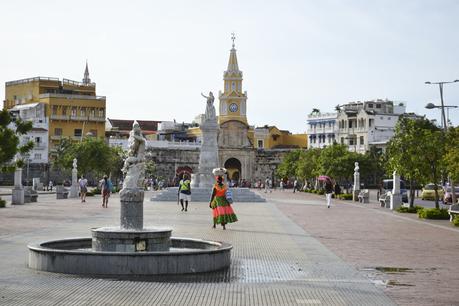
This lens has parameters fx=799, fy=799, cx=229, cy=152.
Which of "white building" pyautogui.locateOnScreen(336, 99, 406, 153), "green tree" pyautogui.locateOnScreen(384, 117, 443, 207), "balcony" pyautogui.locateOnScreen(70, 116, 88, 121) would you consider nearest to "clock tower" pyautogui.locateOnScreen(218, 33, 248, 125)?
"white building" pyautogui.locateOnScreen(336, 99, 406, 153)

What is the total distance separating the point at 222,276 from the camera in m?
14.5

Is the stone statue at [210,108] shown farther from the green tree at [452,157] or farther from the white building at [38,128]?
the white building at [38,128]

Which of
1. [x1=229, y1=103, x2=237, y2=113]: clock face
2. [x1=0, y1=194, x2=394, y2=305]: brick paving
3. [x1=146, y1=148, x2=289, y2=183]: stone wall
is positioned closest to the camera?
[x1=0, y1=194, x2=394, y2=305]: brick paving

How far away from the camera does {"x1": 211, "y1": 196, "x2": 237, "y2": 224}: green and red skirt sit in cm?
2552

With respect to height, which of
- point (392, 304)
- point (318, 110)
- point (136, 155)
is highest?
point (318, 110)

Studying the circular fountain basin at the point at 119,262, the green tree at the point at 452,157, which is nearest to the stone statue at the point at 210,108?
the green tree at the point at 452,157

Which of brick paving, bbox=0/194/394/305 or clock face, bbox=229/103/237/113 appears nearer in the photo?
brick paving, bbox=0/194/394/305

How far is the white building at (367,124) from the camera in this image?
115m

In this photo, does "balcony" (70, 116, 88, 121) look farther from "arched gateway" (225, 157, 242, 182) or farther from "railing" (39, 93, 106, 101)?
"arched gateway" (225, 157, 242, 182)

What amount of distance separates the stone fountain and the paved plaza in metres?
0.35

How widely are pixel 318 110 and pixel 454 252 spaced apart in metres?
114

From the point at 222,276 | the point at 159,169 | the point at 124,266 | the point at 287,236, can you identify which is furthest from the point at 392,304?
the point at 159,169

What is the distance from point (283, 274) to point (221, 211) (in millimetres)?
10676

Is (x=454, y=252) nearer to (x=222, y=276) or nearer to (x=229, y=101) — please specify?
(x=222, y=276)
